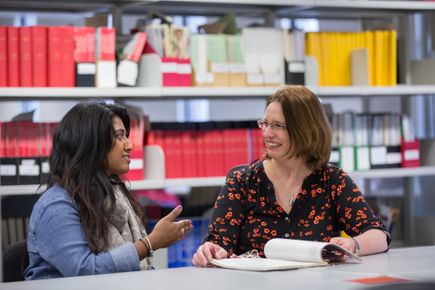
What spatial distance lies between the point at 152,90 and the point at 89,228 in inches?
64.5

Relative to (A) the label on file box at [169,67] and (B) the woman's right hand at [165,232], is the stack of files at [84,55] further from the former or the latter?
(B) the woman's right hand at [165,232]

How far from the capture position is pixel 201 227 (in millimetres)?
4336

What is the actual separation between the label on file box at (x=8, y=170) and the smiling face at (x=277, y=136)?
140cm

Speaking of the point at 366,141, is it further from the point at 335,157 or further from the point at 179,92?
the point at 179,92

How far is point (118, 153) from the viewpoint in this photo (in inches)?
105

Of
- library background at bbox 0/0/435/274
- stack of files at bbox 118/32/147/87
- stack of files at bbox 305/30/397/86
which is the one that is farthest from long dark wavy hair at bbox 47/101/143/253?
stack of files at bbox 305/30/397/86

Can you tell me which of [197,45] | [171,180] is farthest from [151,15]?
[171,180]

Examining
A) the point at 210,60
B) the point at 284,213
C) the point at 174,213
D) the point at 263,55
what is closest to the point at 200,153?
the point at 210,60

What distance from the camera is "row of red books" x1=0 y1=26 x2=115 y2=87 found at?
153 inches

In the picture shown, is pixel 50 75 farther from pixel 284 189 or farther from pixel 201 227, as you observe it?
pixel 284 189

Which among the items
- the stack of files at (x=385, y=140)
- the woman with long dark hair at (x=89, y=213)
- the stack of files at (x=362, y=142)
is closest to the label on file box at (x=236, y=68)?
the stack of files at (x=362, y=142)

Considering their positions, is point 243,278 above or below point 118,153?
below

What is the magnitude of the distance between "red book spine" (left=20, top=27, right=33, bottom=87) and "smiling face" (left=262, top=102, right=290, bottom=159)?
4.58ft

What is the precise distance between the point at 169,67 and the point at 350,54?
42.2 inches
